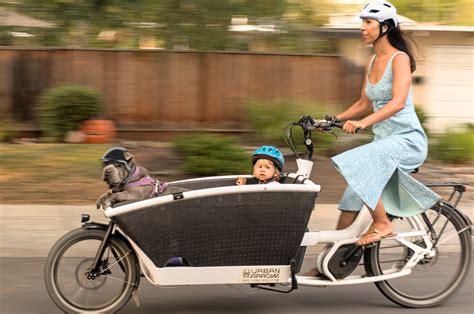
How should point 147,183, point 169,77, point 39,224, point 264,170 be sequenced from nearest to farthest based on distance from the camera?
point 147,183
point 264,170
point 39,224
point 169,77

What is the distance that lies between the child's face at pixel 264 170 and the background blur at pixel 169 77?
522 cm

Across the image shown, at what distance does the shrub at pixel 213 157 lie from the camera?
9.72 meters

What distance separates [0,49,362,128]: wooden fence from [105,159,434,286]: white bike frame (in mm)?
8101

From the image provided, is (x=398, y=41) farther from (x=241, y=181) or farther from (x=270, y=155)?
(x=241, y=181)

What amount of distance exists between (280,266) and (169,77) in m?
8.87

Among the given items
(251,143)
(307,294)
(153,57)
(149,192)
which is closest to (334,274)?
(307,294)

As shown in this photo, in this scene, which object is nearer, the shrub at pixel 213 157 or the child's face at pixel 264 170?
the child's face at pixel 264 170

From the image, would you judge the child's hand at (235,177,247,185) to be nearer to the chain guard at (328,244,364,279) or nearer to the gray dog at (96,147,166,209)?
the gray dog at (96,147,166,209)

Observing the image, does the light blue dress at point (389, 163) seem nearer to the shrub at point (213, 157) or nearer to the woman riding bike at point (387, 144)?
the woman riding bike at point (387, 144)

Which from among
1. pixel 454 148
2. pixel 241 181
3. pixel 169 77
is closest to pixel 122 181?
pixel 241 181

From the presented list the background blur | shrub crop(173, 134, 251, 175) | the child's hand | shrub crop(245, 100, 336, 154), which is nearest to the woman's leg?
the child's hand

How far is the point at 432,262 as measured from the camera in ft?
18.7

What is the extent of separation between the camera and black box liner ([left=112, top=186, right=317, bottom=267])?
4977mm

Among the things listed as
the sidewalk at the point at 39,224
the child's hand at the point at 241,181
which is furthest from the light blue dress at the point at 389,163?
the sidewalk at the point at 39,224
